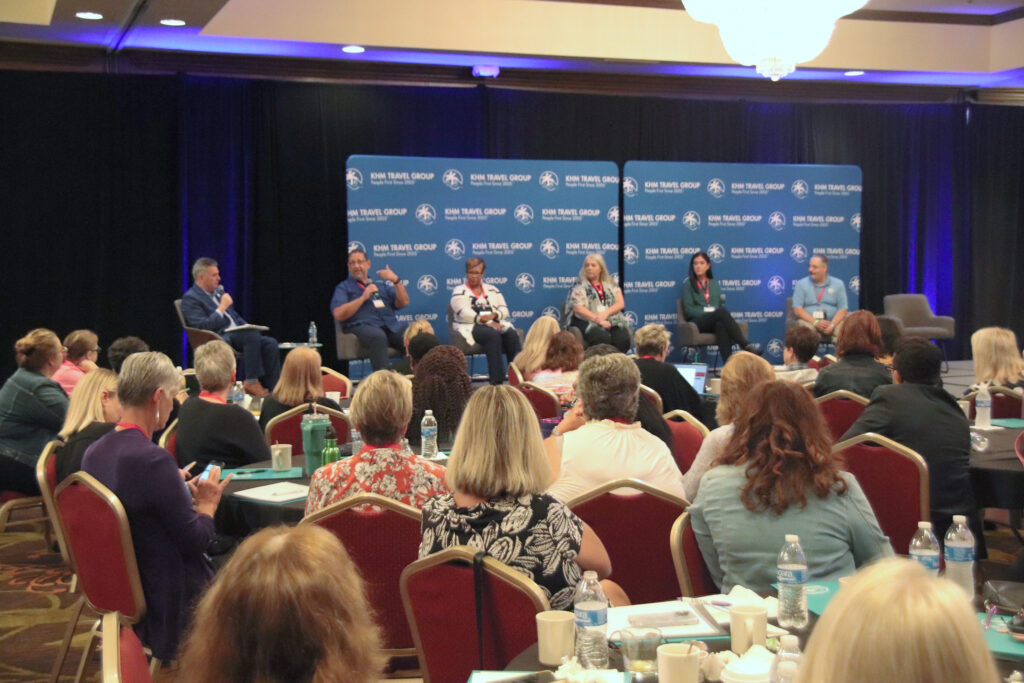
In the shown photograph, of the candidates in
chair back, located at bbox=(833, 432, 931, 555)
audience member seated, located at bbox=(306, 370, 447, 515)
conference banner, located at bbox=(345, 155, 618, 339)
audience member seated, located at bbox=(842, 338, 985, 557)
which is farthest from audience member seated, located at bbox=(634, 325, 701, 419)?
conference banner, located at bbox=(345, 155, 618, 339)

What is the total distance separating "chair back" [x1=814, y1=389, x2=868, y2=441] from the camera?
16.8ft

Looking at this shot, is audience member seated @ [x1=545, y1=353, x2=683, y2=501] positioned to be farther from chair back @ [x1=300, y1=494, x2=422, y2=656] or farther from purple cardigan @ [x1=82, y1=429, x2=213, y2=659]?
purple cardigan @ [x1=82, y1=429, x2=213, y2=659]

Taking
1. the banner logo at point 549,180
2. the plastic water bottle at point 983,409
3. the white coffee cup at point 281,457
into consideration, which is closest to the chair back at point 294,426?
the white coffee cup at point 281,457

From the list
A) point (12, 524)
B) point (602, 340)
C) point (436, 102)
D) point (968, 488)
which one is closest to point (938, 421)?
point (968, 488)

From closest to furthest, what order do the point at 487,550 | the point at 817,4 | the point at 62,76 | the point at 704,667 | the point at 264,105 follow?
the point at 704,667 → the point at 487,550 → the point at 817,4 → the point at 62,76 → the point at 264,105

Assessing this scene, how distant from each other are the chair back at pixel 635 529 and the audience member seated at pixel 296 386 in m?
2.36

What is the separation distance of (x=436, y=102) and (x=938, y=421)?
27.5 ft

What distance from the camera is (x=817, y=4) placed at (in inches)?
291

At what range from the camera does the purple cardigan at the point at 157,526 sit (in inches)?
126

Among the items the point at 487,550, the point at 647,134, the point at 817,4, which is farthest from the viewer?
the point at 647,134

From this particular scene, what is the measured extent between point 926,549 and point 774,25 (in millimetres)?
5742

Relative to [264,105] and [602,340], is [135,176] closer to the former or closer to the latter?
[264,105]

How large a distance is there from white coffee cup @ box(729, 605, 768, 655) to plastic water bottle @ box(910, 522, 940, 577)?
60 centimetres

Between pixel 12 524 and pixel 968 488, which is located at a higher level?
pixel 968 488
